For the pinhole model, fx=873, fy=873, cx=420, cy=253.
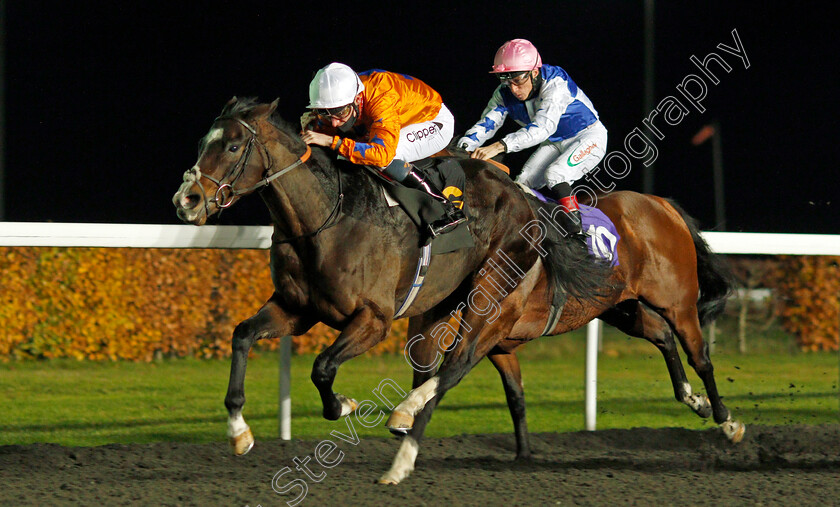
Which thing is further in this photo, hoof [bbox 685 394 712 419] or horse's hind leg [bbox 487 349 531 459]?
hoof [bbox 685 394 712 419]

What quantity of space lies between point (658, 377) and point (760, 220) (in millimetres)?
2497

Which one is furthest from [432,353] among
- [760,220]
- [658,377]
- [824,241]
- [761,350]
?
[760,220]

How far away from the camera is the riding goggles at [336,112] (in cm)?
353

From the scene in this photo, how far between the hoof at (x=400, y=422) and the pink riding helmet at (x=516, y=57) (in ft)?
5.98

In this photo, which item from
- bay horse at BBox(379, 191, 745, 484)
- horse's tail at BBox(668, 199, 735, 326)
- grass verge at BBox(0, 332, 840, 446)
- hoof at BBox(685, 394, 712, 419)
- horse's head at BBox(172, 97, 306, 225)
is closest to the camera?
horse's head at BBox(172, 97, 306, 225)

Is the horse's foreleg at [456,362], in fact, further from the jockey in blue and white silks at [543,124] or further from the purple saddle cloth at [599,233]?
the jockey in blue and white silks at [543,124]

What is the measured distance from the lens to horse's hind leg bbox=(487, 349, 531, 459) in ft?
13.6

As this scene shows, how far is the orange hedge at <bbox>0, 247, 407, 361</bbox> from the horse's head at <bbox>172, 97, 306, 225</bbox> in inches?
116

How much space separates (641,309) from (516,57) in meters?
1.57

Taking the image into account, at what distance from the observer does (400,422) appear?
134 inches

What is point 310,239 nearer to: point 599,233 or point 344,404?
point 344,404

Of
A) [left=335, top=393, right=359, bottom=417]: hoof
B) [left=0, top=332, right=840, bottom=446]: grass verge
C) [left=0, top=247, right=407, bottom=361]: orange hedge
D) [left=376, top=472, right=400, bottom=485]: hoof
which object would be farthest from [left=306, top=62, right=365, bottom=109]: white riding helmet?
[left=0, top=247, right=407, bottom=361]: orange hedge

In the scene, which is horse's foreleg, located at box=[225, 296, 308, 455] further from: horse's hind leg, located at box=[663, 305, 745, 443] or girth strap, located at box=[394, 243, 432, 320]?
horse's hind leg, located at box=[663, 305, 745, 443]

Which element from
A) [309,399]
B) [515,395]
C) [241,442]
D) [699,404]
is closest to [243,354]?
[241,442]
